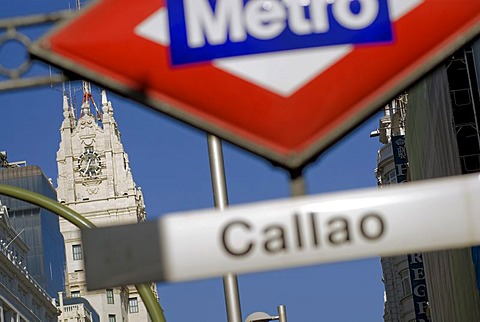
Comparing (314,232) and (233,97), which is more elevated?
(233,97)

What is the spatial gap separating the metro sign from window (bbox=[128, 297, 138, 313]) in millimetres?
148482

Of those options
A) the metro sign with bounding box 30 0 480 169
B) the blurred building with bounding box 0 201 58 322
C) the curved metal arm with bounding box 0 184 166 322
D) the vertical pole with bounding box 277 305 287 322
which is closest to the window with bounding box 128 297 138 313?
the blurred building with bounding box 0 201 58 322

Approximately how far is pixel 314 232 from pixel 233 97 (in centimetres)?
58

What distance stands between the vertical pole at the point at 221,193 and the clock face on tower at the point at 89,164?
475 feet

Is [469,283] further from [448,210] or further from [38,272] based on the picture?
[38,272]

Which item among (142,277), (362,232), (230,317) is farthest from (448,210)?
(230,317)

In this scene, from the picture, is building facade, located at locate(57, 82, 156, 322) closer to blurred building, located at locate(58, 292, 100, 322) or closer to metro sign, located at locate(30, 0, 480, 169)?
blurred building, located at locate(58, 292, 100, 322)

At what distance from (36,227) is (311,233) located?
110139mm

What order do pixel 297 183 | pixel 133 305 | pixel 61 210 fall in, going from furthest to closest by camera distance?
pixel 133 305
pixel 61 210
pixel 297 183

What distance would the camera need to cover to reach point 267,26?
177 inches

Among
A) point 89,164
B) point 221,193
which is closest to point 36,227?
point 89,164

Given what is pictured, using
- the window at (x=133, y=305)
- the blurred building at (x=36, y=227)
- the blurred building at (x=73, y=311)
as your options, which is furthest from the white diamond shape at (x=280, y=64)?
the window at (x=133, y=305)

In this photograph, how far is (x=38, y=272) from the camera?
110375 mm

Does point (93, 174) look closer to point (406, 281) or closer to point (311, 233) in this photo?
point (406, 281)
